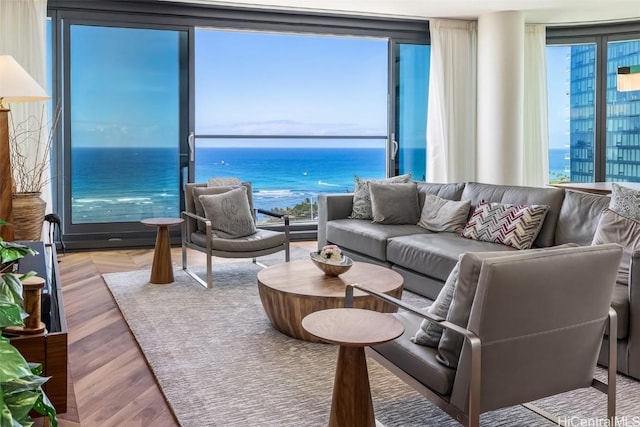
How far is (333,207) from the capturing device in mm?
5516

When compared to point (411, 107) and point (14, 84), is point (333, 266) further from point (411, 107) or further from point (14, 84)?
point (411, 107)

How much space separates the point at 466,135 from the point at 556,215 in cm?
367

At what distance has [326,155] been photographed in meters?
10.9

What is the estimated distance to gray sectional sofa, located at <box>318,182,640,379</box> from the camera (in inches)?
108

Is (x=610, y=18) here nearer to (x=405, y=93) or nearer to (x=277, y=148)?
(x=405, y=93)

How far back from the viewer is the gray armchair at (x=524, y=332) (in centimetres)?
182

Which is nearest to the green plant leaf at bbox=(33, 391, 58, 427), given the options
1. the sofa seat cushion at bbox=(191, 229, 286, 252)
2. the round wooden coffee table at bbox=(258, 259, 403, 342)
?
the round wooden coffee table at bbox=(258, 259, 403, 342)

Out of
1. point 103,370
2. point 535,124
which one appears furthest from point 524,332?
point 535,124

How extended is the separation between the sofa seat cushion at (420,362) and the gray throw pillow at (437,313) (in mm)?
26

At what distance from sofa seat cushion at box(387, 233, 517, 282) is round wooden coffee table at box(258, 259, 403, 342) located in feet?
1.51

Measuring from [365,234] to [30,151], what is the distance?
3397 mm

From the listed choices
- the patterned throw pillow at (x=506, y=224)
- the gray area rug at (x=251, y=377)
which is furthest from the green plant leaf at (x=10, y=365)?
the patterned throw pillow at (x=506, y=224)

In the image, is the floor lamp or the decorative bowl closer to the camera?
the decorative bowl

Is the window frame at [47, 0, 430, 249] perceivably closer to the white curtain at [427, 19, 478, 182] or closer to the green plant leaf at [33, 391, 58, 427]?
the white curtain at [427, 19, 478, 182]
